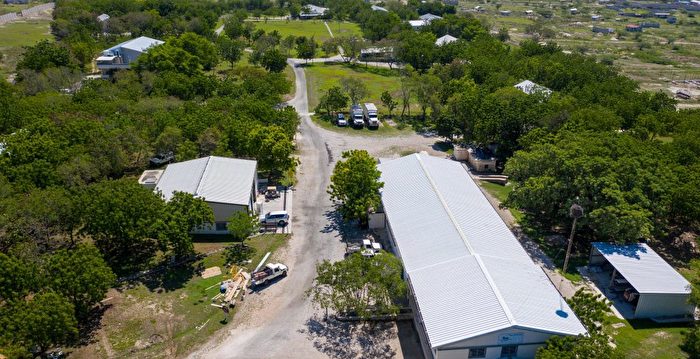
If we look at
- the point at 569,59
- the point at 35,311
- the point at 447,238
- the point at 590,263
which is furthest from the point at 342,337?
the point at 569,59

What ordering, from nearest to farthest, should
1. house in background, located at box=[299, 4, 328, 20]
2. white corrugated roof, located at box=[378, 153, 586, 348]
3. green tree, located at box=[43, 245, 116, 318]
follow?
white corrugated roof, located at box=[378, 153, 586, 348]
green tree, located at box=[43, 245, 116, 318]
house in background, located at box=[299, 4, 328, 20]

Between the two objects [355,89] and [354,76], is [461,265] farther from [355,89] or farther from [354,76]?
[354,76]

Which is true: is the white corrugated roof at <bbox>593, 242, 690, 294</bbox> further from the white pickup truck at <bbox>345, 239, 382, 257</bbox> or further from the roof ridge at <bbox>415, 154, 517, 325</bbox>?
the white pickup truck at <bbox>345, 239, 382, 257</bbox>

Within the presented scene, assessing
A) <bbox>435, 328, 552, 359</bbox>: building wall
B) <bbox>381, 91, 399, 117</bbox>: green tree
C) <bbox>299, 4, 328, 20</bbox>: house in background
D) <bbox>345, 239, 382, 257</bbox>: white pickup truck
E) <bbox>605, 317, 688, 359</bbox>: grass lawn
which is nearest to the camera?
<bbox>435, 328, 552, 359</bbox>: building wall

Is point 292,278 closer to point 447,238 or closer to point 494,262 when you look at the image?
point 447,238

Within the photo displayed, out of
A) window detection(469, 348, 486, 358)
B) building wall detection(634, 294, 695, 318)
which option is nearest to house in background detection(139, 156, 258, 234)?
window detection(469, 348, 486, 358)
